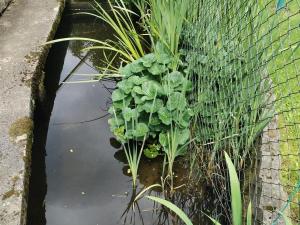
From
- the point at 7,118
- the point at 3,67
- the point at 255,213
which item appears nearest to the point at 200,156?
the point at 255,213

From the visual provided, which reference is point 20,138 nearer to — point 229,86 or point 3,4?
point 229,86

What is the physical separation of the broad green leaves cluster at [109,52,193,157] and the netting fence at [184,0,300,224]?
129 millimetres

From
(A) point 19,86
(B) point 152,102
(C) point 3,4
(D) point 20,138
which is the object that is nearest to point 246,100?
(B) point 152,102

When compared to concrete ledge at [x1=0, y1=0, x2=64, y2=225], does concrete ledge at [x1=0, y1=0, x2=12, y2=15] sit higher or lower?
higher

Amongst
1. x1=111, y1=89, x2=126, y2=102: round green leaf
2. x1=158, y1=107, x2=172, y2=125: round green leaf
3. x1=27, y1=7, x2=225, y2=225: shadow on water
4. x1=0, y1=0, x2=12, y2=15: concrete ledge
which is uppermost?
x1=0, y1=0, x2=12, y2=15: concrete ledge

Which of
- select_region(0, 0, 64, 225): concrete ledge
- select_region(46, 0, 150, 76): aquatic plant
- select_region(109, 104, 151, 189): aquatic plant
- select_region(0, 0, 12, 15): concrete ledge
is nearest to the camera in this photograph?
select_region(0, 0, 64, 225): concrete ledge

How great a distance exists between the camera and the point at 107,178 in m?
2.49

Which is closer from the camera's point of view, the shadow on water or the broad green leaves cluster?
the shadow on water

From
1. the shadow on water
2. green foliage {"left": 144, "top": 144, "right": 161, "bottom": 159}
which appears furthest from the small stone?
green foliage {"left": 144, "top": 144, "right": 161, "bottom": 159}

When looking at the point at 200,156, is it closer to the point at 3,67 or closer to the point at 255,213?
the point at 255,213

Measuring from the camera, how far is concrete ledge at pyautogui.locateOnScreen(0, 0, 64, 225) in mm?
1962

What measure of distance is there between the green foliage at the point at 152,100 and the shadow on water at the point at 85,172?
22 centimetres

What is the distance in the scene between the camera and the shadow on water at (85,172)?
7.45ft

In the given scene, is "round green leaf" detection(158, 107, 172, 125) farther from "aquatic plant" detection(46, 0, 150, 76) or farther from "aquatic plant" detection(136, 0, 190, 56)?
"aquatic plant" detection(46, 0, 150, 76)
